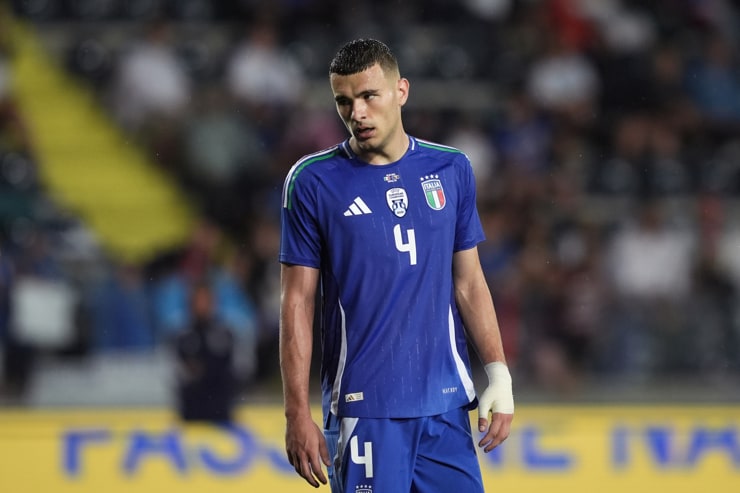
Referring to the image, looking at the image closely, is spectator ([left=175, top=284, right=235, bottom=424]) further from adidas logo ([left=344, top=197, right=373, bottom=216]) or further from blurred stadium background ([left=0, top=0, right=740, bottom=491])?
adidas logo ([left=344, top=197, right=373, bottom=216])

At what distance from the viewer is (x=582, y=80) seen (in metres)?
9.77

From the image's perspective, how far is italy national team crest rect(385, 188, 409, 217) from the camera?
11.1 ft

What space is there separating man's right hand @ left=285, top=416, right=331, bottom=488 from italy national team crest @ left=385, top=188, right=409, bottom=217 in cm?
63

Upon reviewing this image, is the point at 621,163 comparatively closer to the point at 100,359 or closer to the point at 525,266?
the point at 525,266

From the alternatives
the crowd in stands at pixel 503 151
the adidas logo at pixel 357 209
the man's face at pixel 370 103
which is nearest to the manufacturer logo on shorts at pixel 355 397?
the adidas logo at pixel 357 209

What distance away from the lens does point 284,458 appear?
219 inches

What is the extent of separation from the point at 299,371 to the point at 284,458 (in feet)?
7.61

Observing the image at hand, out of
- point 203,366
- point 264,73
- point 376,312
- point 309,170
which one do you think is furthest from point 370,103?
point 264,73

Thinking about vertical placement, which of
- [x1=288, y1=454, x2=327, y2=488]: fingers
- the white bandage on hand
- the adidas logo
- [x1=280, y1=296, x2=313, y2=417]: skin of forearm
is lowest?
[x1=288, y1=454, x2=327, y2=488]: fingers

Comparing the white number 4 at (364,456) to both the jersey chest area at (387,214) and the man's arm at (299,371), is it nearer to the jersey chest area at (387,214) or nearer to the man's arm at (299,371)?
the man's arm at (299,371)

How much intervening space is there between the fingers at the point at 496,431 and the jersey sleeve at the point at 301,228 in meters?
0.68

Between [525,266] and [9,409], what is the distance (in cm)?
337

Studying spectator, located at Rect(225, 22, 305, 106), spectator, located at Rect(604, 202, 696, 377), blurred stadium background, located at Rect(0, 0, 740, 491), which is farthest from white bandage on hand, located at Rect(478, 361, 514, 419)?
spectator, located at Rect(225, 22, 305, 106)

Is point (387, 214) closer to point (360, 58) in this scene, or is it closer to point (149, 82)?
point (360, 58)
